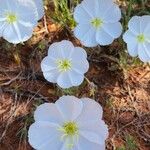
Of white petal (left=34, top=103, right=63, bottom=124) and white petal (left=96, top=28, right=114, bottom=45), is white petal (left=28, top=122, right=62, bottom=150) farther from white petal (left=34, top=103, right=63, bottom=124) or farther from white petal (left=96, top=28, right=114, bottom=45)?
white petal (left=96, top=28, right=114, bottom=45)

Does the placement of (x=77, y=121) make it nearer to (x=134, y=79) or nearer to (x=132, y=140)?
(x=132, y=140)

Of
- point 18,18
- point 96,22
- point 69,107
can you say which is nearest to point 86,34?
point 96,22

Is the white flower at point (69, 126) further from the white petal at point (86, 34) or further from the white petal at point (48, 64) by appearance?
the white petal at point (86, 34)

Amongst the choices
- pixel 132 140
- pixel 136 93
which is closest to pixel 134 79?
pixel 136 93

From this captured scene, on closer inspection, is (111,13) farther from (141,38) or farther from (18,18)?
(18,18)

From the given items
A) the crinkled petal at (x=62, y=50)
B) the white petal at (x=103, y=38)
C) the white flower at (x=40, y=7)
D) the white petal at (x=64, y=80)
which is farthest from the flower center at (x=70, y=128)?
the white flower at (x=40, y=7)

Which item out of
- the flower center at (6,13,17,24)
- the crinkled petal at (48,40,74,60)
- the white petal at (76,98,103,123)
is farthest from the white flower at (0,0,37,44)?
the white petal at (76,98,103,123)
